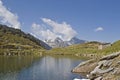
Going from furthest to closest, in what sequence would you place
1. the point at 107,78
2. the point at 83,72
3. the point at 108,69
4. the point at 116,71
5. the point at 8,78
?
the point at 83,72 < the point at 8,78 < the point at 108,69 < the point at 116,71 < the point at 107,78

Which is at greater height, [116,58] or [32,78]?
Answer: [116,58]

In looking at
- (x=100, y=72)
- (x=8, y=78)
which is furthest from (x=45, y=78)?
(x=100, y=72)

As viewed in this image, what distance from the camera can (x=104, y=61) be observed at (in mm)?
93125

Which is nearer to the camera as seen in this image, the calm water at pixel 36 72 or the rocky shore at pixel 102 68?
the rocky shore at pixel 102 68

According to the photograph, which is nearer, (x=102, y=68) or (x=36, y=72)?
(x=102, y=68)

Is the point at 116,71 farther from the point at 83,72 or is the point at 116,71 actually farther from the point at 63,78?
the point at 83,72

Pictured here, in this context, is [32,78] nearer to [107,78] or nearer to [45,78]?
[45,78]

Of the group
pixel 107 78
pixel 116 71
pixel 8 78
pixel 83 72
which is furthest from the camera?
pixel 83 72

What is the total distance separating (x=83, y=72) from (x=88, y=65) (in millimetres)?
4068

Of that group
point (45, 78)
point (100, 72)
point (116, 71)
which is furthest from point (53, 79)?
point (116, 71)

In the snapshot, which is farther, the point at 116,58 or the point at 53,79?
the point at 116,58

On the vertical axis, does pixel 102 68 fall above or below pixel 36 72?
above

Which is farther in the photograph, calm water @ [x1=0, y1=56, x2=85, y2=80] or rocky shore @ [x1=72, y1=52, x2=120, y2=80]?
calm water @ [x1=0, y1=56, x2=85, y2=80]

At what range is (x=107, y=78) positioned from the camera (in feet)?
226
